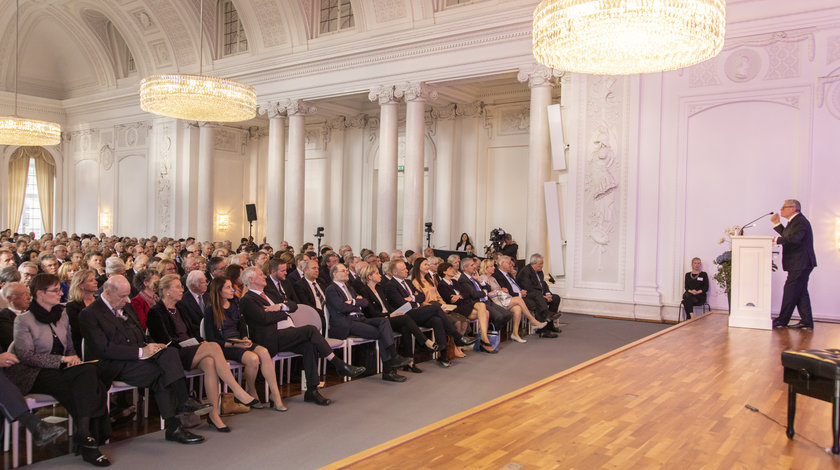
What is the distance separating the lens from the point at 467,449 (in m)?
3.60

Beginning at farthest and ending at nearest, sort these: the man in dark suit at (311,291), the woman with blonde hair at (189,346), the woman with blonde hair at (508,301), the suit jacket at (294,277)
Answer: the woman with blonde hair at (508,301) → the suit jacket at (294,277) → the man in dark suit at (311,291) → the woman with blonde hair at (189,346)

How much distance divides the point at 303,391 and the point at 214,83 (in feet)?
19.5

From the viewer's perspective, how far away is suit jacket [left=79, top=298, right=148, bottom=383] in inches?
160

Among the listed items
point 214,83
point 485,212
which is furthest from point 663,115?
point 214,83

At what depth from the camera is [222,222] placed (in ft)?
62.2

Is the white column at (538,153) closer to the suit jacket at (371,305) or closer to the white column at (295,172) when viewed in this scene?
the suit jacket at (371,305)

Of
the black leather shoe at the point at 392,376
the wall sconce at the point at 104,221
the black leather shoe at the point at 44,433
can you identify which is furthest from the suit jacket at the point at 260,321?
the wall sconce at the point at 104,221

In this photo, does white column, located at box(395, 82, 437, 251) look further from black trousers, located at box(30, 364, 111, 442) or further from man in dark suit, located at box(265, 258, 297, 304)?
black trousers, located at box(30, 364, 111, 442)

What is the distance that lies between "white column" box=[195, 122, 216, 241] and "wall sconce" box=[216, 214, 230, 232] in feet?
4.73

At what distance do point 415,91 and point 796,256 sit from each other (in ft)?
25.7

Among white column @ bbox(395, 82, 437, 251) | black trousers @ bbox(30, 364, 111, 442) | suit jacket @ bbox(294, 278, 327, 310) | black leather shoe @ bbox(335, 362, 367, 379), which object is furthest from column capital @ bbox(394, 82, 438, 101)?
black trousers @ bbox(30, 364, 111, 442)

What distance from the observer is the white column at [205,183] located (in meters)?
16.9

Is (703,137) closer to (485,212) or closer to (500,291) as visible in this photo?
(500,291)

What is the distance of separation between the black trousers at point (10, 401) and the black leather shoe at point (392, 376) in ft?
9.93
